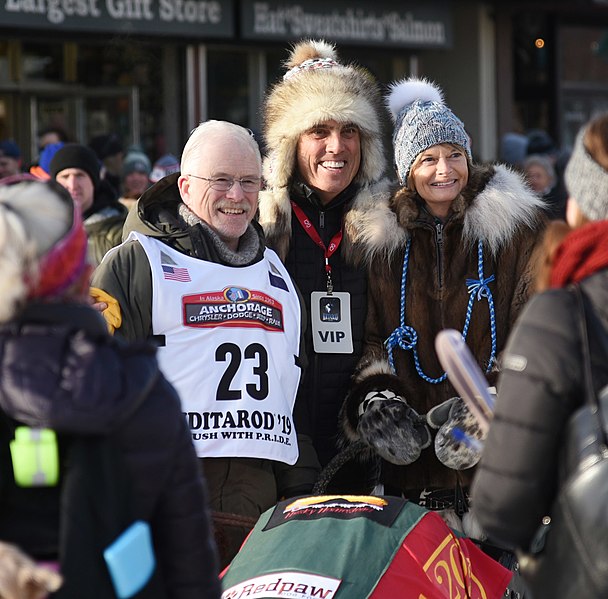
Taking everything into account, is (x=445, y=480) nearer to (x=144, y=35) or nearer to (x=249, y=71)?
(x=144, y=35)

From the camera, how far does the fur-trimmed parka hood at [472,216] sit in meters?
4.45

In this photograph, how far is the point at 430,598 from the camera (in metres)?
3.30

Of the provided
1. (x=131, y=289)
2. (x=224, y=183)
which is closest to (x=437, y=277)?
(x=224, y=183)

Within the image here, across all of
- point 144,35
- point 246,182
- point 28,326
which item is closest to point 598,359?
point 28,326

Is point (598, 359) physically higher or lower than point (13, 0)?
lower

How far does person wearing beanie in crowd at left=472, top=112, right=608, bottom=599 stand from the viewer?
7.74 ft

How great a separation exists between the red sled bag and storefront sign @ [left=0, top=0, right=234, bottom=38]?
24.3 feet

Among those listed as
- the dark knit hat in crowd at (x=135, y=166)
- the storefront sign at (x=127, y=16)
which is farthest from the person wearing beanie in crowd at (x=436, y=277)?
the storefront sign at (x=127, y=16)

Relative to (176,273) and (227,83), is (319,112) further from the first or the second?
(227,83)

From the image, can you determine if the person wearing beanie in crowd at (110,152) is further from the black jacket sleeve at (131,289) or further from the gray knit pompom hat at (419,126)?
the black jacket sleeve at (131,289)

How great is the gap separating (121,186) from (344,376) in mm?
5623

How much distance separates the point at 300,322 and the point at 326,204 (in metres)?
0.66

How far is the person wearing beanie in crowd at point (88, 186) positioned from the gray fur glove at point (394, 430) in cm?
305

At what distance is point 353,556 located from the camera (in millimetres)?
3301
